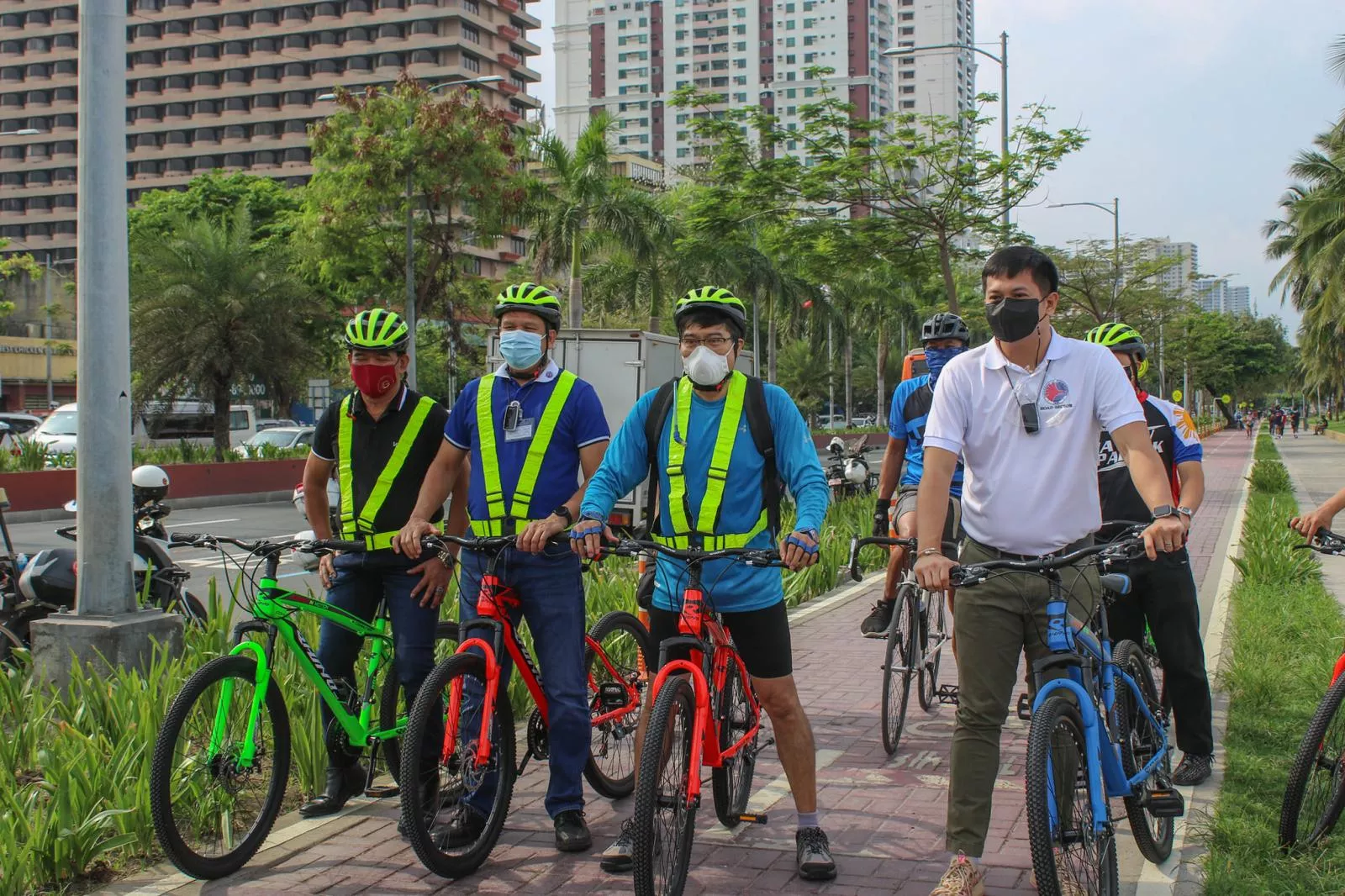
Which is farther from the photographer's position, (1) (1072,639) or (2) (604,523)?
(2) (604,523)

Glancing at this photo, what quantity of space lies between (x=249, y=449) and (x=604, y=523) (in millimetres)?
24136

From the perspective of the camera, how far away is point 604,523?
4297 millimetres

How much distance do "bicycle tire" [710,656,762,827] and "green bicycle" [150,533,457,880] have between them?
1.25 meters

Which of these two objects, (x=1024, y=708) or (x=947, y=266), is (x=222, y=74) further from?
(x=1024, y=708)

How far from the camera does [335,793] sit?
200 inches

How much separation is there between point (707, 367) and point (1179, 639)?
239 cm

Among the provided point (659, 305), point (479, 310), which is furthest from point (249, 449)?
point (659, 305)

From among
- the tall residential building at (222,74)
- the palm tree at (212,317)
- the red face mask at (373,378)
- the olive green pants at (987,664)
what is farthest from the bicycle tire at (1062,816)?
the tall residential building at (222,74)

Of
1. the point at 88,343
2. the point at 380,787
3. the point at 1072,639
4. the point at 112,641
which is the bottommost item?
the point at 380,787

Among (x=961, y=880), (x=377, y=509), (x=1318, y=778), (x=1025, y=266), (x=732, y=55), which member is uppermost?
(x=732, y=55)

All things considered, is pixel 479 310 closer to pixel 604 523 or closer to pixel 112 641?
pixel 112 641

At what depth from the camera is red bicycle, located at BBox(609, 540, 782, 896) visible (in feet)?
12.5

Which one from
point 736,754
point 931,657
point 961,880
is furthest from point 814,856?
point 931,657

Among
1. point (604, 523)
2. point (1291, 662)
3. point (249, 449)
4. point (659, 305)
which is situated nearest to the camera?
point (604, 523)
